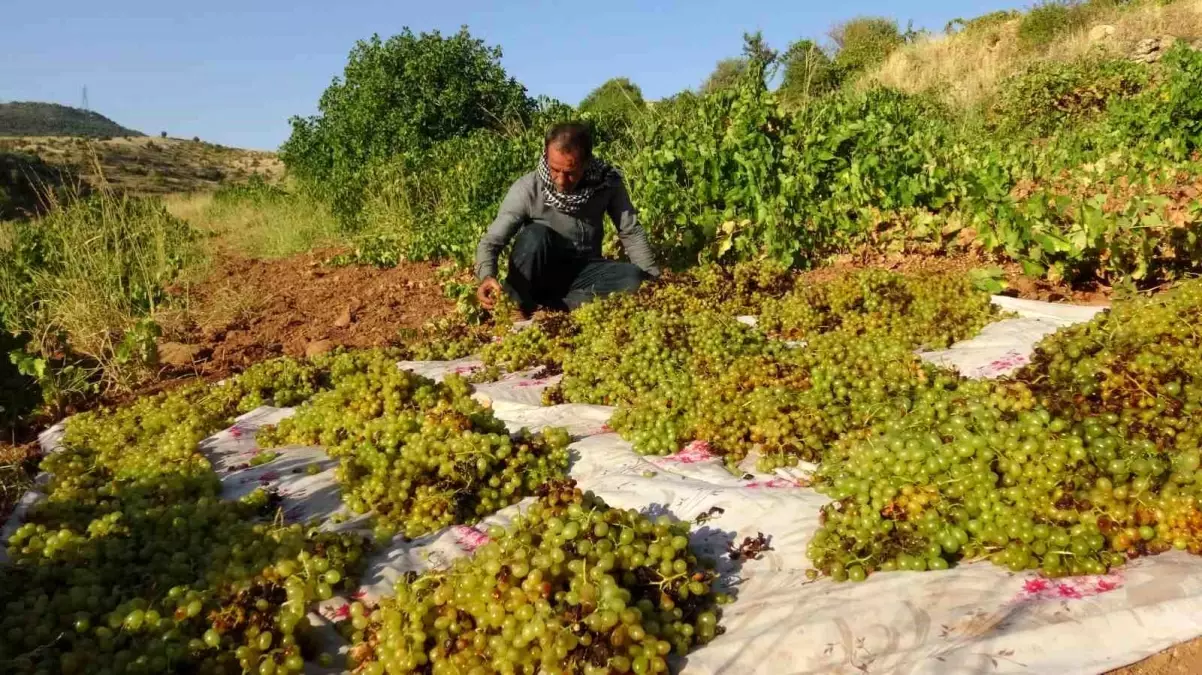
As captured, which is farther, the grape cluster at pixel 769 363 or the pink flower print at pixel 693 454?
the pink flower print at pixel 693 454

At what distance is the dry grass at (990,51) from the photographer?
17.6 m

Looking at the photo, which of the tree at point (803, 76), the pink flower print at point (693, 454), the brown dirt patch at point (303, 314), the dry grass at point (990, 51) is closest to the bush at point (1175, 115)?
the dry grass at point (990, 51)

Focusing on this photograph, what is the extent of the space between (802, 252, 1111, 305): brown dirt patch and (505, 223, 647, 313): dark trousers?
157 cm

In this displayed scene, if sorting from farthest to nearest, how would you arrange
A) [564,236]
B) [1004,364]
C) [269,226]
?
[269,226] → [564,236] → [1004,364]

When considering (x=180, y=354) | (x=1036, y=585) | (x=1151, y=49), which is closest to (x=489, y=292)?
(x=180, y=354)

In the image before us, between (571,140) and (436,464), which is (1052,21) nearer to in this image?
(571,140)

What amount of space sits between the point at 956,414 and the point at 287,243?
1398 centimetres

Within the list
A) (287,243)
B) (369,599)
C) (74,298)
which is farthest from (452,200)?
(369,599)

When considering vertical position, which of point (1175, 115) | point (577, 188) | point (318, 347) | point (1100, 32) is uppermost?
point (1100, 32)

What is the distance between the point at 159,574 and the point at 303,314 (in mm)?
5636

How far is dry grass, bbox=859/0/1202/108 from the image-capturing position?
1759 centimetres

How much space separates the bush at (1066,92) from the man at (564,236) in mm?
11391

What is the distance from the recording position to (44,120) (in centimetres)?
6838

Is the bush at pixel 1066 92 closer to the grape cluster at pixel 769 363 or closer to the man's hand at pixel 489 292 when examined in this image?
the grape cluster at pixel 769 363
